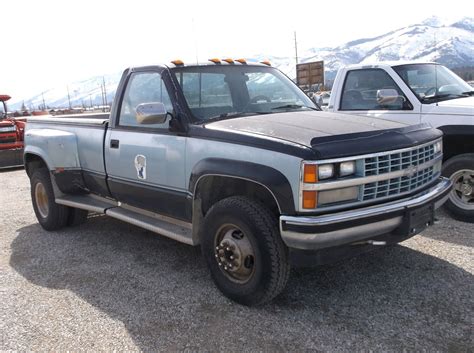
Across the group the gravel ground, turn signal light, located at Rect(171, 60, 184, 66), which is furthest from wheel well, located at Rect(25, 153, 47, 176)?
turn signal light, located at Rect(171, 60, 184, 66)

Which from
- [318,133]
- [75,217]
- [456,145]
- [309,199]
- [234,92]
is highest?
[234,92]

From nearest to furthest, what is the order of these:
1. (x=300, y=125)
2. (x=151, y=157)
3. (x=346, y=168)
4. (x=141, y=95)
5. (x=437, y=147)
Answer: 1. (x=346, y=168)
2. (x=300, y=125)
3. (x=437, y=147)
4. (x=151, y=157)
5. (x=141, y=95)

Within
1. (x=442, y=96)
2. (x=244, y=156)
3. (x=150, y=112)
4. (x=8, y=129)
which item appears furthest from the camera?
(x=8, y=129)

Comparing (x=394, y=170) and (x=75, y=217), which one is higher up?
(x=394, y=170)

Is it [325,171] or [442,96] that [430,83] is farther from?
[325,171]

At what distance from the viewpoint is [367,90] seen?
258 inches

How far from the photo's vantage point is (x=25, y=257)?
5.26m

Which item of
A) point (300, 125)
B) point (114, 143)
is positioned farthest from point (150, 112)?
point (300, 125)

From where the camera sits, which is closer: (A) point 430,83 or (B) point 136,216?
(B) point 136,216

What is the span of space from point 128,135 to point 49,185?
1905 mm

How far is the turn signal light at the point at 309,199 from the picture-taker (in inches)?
126

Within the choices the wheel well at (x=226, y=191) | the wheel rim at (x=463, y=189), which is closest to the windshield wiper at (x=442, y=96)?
the wheel rim at (x=463, y=189)

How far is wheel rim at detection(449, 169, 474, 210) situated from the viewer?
5.78 metres

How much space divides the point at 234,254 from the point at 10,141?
12.1m
